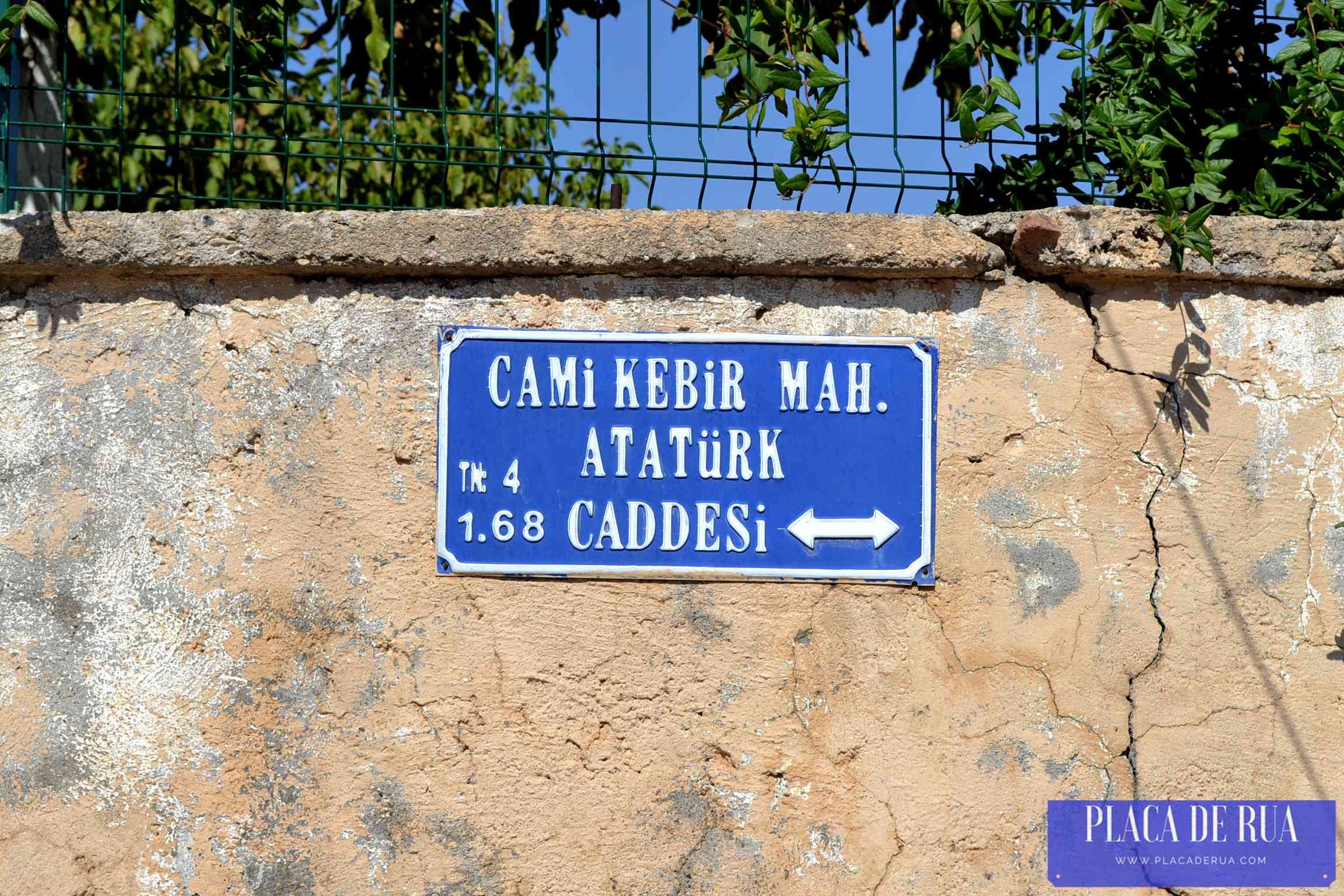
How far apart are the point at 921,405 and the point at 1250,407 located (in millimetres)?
666

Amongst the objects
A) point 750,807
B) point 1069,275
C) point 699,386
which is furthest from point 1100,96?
point 750,807

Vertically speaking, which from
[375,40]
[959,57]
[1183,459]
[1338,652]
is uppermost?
[375,40]

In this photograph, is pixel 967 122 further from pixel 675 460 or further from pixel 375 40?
pixel 375 40

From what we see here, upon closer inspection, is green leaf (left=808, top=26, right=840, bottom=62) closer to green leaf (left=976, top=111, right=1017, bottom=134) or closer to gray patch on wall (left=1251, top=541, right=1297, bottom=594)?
green leaf (left=976, top=111, right=1017, bottom=134)

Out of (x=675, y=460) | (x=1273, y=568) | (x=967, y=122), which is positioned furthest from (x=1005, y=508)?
(x=967, y=122)

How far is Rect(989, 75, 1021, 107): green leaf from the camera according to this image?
2.51 metres

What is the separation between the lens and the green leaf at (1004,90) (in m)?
2.51

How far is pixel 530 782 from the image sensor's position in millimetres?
2316

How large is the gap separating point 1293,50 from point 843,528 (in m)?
1.33

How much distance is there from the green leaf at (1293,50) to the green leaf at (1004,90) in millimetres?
529

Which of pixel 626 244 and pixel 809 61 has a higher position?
pixel 809 61

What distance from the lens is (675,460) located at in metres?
2.39

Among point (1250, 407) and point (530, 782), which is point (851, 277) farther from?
point (530, 782)

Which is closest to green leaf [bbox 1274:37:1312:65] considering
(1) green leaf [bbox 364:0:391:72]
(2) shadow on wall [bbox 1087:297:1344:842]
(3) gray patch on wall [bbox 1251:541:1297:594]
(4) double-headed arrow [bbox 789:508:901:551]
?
(2) shadow on wall [bbox 1087:297:1344:842]
